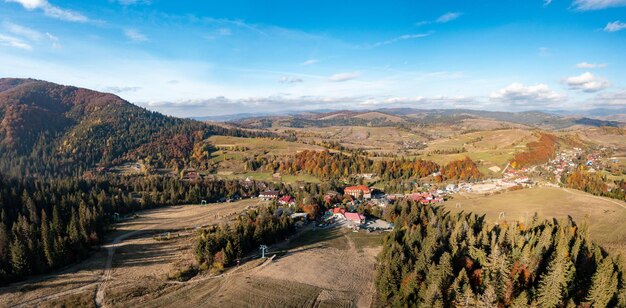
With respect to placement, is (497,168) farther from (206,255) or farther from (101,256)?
(101,256)

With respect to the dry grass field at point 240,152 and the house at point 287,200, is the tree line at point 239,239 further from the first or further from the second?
the dry grass field at point 240,152

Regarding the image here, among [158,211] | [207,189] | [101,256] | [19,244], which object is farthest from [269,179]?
[19,244]

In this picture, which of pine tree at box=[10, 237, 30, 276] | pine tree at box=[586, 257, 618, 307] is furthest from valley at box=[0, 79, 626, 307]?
pine tree at box=[586, 257, 618, 307]

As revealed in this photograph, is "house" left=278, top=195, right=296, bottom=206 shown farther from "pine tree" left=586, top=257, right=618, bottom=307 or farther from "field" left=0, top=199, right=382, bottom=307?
"pine tree" left=586, top=257, right=618, bottom=307

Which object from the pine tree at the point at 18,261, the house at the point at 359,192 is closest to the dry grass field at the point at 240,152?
the house at the point at 359,192

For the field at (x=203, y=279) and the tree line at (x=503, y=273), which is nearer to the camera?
the tree line at (x=503, y=273)

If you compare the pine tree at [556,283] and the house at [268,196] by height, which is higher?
the pine tree at [556,283]

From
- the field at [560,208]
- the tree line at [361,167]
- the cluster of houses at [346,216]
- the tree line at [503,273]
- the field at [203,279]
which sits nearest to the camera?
the tree line at [503,273]
